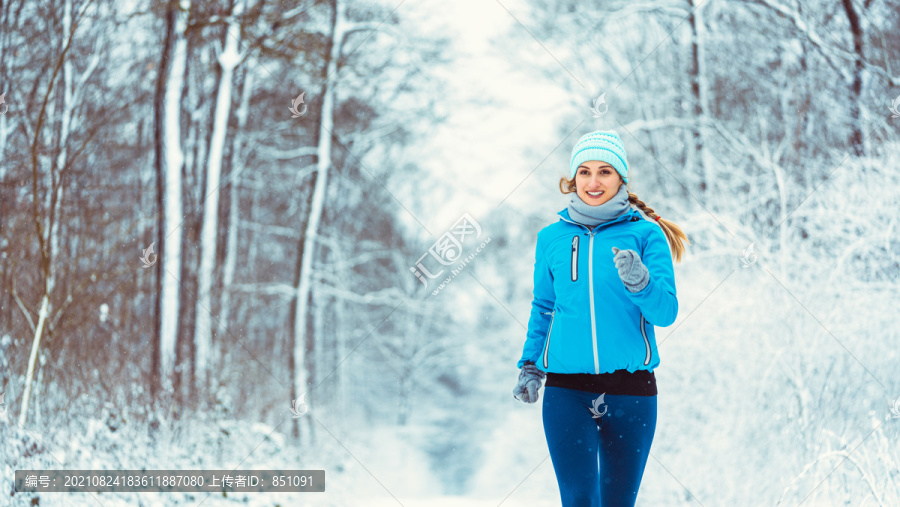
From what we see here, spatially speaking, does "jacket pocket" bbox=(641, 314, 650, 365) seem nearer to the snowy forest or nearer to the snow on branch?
the snowy forest

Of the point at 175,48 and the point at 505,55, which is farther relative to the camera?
the point at 505,55

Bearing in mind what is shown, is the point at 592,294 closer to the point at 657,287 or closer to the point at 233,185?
the point at 657,287

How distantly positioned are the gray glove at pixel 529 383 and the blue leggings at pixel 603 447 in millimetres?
155

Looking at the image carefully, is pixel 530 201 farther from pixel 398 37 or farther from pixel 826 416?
pixel 826 416

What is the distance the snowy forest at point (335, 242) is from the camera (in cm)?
495

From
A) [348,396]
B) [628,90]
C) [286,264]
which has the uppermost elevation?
[628,90]

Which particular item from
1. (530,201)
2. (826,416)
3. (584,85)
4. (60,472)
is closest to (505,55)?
(584,85)

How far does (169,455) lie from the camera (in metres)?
4.89

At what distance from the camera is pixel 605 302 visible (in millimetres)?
2051

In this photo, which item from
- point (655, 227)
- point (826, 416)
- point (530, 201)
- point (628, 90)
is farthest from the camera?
point (530, 201)

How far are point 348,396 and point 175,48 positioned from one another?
35.4 ft

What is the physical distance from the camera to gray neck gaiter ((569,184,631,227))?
6.95 feet

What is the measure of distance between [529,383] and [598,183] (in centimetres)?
68

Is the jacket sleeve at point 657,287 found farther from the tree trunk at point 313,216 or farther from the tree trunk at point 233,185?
the tree trunk at point 313,216
